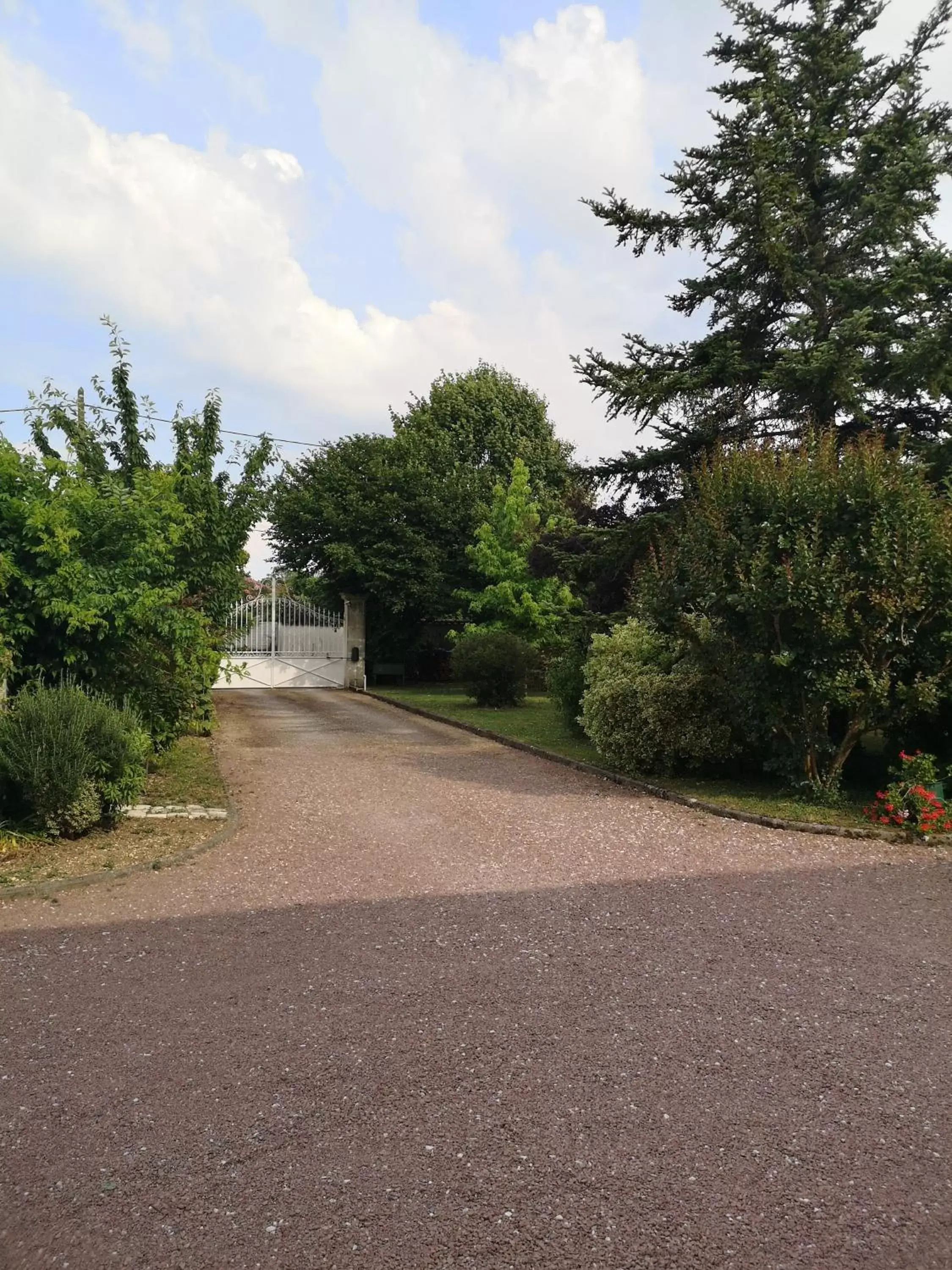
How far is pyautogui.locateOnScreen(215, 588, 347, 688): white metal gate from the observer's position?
26547mm

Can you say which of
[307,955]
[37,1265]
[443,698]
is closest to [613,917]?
[307,955]

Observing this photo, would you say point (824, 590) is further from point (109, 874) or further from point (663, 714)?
point (109, 874)

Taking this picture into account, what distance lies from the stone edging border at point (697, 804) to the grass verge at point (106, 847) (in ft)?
14.6

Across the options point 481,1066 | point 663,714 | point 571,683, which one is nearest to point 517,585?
point 571,683

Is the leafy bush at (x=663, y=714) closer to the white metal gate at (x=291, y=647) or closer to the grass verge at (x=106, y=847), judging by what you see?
the grass verge at (x=106, y=847)

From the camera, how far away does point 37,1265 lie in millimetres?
2482

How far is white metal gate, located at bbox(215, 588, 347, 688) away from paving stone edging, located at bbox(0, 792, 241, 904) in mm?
19124

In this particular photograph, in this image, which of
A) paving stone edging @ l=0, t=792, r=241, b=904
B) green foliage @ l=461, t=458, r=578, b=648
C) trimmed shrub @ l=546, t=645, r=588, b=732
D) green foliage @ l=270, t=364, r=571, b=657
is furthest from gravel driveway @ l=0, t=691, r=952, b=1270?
green foliage @ l=270, t=364, r=571, b=657

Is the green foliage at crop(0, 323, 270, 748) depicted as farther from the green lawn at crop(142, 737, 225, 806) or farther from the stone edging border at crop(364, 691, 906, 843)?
the stone edging border at crop(364, 691, 906, 843)

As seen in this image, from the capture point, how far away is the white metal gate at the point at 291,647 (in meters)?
26.5

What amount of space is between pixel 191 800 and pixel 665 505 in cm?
898

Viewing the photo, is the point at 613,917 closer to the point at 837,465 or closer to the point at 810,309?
the point at 837,465

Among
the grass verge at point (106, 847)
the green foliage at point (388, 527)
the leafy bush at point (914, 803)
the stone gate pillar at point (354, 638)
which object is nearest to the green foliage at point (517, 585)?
the green foliage at point (388, 527)

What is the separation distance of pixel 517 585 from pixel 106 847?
57.4 ft
